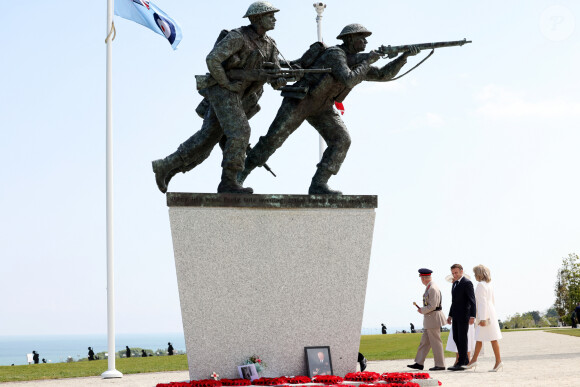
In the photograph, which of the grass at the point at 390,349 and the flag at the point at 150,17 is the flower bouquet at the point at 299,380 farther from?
the flag at the point at 150,17

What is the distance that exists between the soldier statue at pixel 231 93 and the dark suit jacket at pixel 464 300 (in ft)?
14.7

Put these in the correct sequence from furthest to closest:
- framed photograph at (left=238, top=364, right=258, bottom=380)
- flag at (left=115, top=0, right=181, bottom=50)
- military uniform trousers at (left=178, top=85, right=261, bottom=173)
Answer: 1. flag at (left=115, top=0, right=181, bottom=50)
2. military uniform trousers at (left=178, top=85, right=261, bottom=173)
3. framed photograph at (left=238, top=364, right=258, bottom=380)

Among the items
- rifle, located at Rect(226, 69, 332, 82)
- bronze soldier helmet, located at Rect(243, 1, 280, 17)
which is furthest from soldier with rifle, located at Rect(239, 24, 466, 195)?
bronze soldier helmet, located at Rect(243, 1, 280, 17)

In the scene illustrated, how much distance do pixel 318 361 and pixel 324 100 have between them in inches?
140

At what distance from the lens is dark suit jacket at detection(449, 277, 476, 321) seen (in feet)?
40.8

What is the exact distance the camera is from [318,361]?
9.80 meters

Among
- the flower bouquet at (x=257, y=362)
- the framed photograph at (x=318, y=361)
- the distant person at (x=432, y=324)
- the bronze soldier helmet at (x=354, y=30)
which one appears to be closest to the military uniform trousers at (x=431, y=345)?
the distant person at (x=432, y=324)

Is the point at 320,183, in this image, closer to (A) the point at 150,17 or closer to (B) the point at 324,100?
(B) the point at 324,100

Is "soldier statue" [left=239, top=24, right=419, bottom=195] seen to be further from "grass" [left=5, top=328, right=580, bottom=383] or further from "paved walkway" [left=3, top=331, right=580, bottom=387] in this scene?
"grass" [left=5, top=328, right=580, bottom=383]

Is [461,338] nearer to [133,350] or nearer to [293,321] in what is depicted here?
[293,321]

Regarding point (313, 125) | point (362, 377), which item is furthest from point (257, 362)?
point (313, 125)

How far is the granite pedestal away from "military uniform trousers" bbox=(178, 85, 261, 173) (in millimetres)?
684

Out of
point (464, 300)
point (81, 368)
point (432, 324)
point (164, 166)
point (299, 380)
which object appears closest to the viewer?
point (299, 380)

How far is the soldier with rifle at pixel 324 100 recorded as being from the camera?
1046 cm
